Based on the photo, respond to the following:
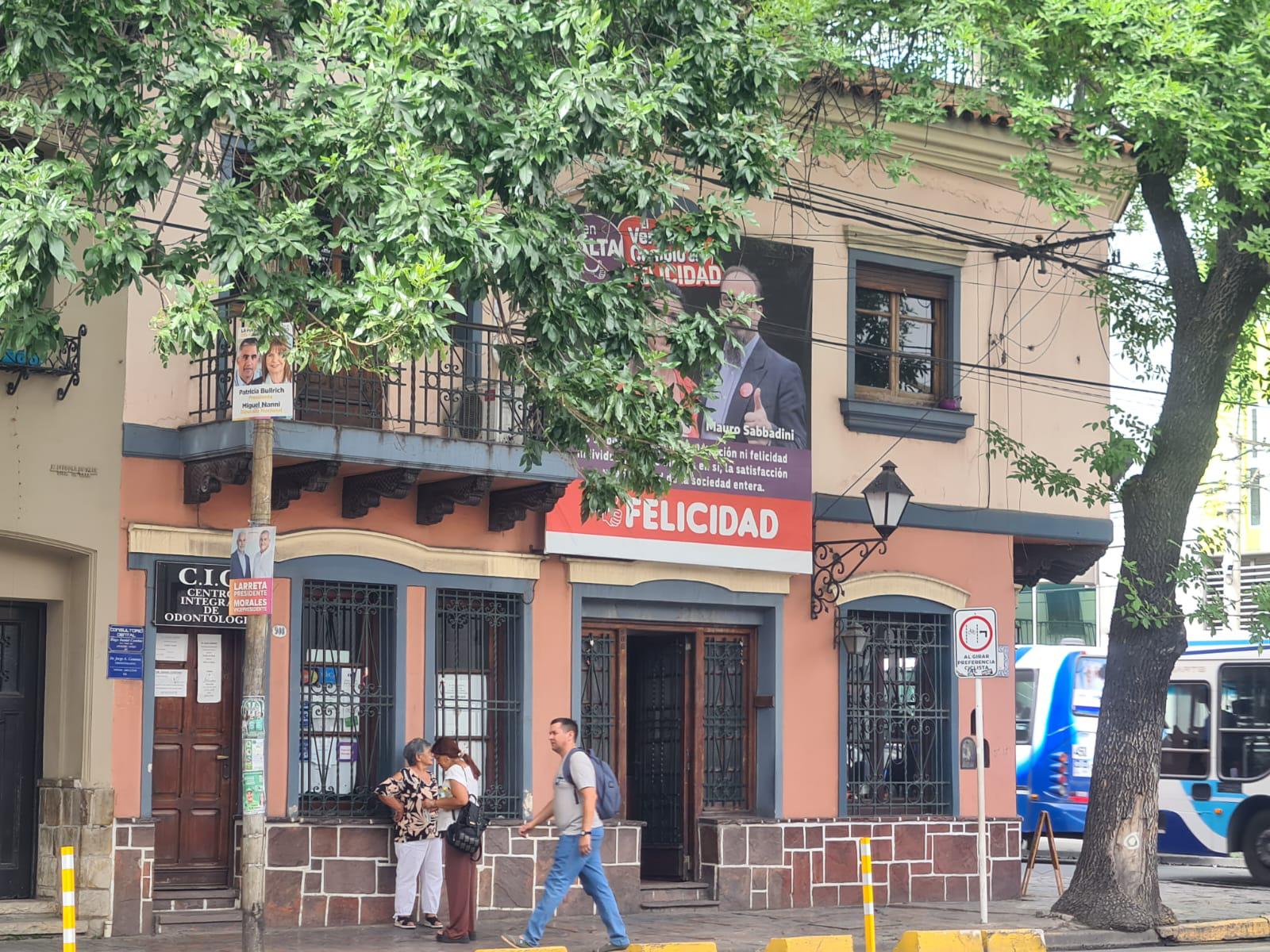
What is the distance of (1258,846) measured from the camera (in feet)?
75.6

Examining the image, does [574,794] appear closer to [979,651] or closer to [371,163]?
[979,651]

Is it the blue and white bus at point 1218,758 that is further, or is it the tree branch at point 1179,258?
the blue and white bus at point 1218,758

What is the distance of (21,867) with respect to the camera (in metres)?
14.7

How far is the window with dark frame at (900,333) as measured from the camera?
19234 millimetres

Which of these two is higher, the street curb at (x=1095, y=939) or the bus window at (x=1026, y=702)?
the bus window at (x=1026, y=702)

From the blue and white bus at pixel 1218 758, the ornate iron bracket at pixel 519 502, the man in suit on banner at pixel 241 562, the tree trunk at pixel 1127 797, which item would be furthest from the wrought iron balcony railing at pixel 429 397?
the blue and white bus at pixel 1218 758

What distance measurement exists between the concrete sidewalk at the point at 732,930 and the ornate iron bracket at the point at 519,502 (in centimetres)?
343

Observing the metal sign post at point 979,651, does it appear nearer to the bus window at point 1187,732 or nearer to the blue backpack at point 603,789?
the blue backpack at point 603,789

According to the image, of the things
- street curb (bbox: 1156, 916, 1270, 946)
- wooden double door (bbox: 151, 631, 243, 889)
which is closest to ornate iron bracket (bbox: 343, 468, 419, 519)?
wooden double door (bbox: 151, 631, 243, 889)

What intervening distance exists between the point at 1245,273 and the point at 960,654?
417 cm

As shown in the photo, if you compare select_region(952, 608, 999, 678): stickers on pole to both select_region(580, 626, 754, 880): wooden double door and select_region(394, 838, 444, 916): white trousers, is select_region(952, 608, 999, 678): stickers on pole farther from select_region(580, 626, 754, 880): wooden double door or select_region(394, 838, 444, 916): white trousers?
select_region(394, 838, 444, 916): white trousers

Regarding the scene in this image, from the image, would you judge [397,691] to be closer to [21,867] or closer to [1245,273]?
[21,867]

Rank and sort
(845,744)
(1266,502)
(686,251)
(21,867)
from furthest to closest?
1. (1266,502)
2. (845,744)
3. (21,867)
4. (686,251)

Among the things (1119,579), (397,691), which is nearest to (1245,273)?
(1119,579)
